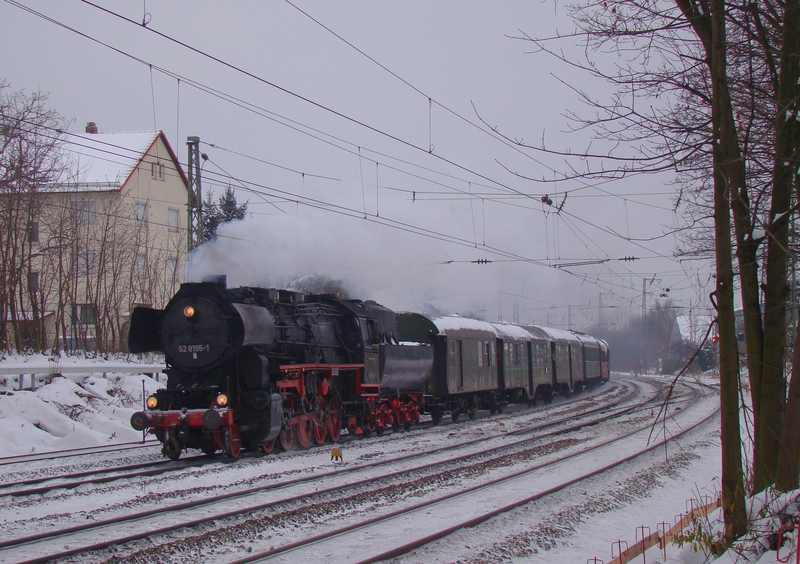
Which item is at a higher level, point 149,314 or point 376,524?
point 149,314

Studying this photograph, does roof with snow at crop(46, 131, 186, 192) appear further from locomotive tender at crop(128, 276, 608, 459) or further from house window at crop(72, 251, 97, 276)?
locomotive tender at crop(128, 276, 608, 459)

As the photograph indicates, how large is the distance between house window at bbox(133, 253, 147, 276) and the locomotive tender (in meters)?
11.2

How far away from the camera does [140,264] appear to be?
29031 millimetres

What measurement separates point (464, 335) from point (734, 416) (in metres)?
16.7

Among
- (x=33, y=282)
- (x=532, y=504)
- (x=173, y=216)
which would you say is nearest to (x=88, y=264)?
(x=33, y=282)

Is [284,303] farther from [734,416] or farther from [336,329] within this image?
[734,416]

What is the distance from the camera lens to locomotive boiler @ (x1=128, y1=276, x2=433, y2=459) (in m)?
13.0

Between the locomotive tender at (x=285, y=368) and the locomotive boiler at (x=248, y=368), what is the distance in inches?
0.8

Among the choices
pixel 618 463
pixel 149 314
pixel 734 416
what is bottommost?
pixel 618 463

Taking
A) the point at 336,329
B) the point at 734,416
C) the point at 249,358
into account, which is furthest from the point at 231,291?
the point at 734,416

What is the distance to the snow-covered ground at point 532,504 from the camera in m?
7.11

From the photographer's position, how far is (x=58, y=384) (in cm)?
1853

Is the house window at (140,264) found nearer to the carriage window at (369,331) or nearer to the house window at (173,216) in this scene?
the house window at (173,216)

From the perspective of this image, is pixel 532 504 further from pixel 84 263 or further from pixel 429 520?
pixel 84 263
